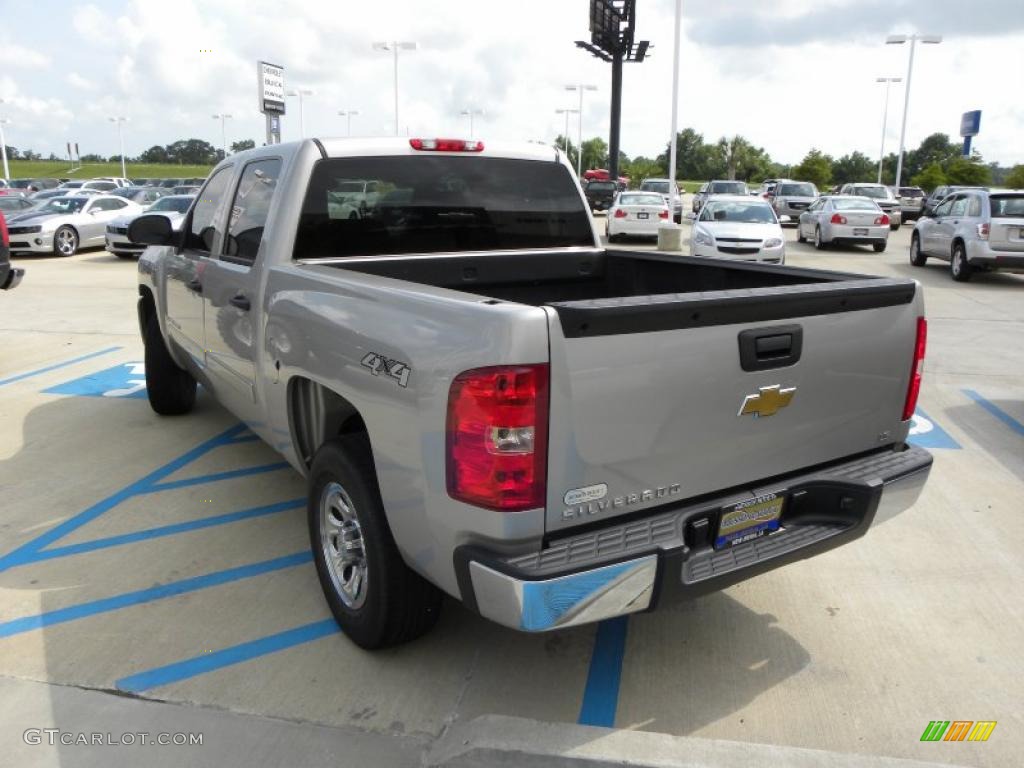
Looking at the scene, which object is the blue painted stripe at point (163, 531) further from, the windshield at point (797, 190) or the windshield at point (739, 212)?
the windshield at point (797, 190)

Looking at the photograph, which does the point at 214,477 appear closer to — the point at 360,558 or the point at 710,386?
the point at 360,558

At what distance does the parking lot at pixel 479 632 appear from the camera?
2930 mm

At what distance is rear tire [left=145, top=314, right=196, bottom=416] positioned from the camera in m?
6.23

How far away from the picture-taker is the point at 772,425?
284 cm

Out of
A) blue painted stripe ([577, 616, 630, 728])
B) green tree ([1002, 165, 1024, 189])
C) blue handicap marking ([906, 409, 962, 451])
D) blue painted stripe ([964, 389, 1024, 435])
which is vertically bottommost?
blue painted stripe ([577, 616, 630, 728])

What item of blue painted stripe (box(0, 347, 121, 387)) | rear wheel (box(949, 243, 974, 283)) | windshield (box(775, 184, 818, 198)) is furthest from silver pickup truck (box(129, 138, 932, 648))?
windshield (box(775, 184, 818, 198))

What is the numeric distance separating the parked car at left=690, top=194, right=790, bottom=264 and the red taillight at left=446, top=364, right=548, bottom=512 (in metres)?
13.0

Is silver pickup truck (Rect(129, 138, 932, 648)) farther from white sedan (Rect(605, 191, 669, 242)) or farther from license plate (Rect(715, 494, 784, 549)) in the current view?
white sedan (Rect(605, 191, 669, 242))

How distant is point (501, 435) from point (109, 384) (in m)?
6.37

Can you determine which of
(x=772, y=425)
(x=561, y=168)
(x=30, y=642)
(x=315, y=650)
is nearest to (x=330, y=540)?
(x=315, y=650)

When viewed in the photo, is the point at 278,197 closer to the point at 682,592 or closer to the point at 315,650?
the point at 315,650

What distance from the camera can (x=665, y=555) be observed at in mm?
2502

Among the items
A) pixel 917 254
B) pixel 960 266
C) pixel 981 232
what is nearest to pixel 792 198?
pixel 917 254

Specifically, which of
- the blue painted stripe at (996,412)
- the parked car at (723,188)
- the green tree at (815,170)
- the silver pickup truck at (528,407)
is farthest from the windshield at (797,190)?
the green tree at (815,170)
